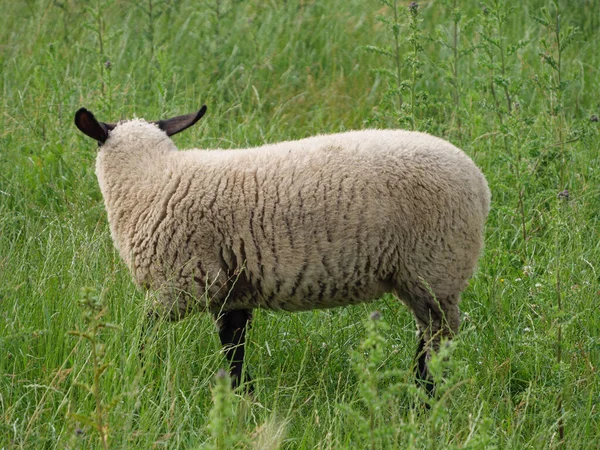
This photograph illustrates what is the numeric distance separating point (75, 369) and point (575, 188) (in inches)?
128

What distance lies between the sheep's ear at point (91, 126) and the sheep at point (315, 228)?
0.02 meters

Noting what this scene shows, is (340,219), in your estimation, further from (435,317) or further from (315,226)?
(435,317)

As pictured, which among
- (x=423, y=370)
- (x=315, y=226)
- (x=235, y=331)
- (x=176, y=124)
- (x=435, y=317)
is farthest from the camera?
(x=176, y=124)

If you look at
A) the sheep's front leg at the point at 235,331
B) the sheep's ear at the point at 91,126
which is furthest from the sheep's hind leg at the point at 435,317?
the sheep's ear at the point at 91,126

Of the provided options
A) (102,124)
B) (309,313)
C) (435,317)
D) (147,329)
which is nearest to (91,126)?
(102,124)

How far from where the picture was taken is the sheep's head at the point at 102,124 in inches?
161

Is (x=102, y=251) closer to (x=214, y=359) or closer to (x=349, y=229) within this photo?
(x=214, y=359)

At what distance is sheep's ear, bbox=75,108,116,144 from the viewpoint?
407cm

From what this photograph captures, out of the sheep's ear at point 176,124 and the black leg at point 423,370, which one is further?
the sheep's ear at point 176,124

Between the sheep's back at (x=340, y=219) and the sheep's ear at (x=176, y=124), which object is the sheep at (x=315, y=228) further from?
the sheep's ear at (x=176, y=124)

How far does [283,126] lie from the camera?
632 centimetres

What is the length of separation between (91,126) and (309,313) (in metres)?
1.47

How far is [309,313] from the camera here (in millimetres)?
4625

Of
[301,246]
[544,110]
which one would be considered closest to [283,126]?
[544,110]
